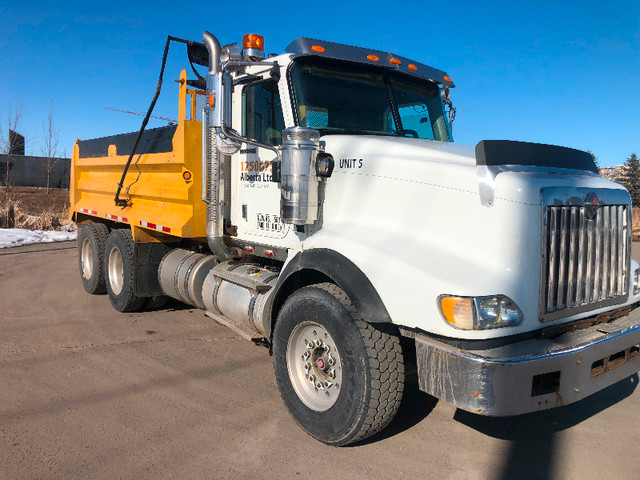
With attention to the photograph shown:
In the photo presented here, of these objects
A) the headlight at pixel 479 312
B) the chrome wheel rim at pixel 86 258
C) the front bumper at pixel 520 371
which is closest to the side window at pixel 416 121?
the headlight at pixel 479 312

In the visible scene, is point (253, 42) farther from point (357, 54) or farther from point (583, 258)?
point (583, 258)

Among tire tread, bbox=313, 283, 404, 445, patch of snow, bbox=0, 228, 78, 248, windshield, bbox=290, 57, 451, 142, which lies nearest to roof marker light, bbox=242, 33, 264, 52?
windshield, bbox=290, 57, 451, 142

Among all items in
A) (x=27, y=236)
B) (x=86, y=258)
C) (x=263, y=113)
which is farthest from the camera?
(x=27, y=236)

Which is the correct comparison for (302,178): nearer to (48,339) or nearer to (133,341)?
(133,341)

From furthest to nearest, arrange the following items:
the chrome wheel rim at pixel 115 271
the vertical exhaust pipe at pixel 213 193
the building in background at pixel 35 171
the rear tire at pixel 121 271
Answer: the building in background at pixel 35 171 < the chrome wheel rim at pixel 115 271 < the rear tire at pixel 121 271 < the vertical exhaust pipe at pixel 213 193

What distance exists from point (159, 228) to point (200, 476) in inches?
135

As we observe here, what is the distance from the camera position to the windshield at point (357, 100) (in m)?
4.21

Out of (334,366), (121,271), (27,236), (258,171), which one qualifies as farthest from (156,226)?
(27,236)

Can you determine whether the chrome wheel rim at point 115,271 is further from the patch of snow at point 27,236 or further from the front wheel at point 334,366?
the patch of snow at point 27,236

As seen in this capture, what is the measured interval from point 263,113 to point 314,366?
222 centimetres

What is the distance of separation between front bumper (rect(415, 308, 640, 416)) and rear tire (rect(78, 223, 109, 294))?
20.1 feet

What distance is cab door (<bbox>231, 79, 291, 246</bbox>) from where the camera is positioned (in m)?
4.40

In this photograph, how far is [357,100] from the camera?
4406 mm

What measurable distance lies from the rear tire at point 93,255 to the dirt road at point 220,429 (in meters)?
2.24
